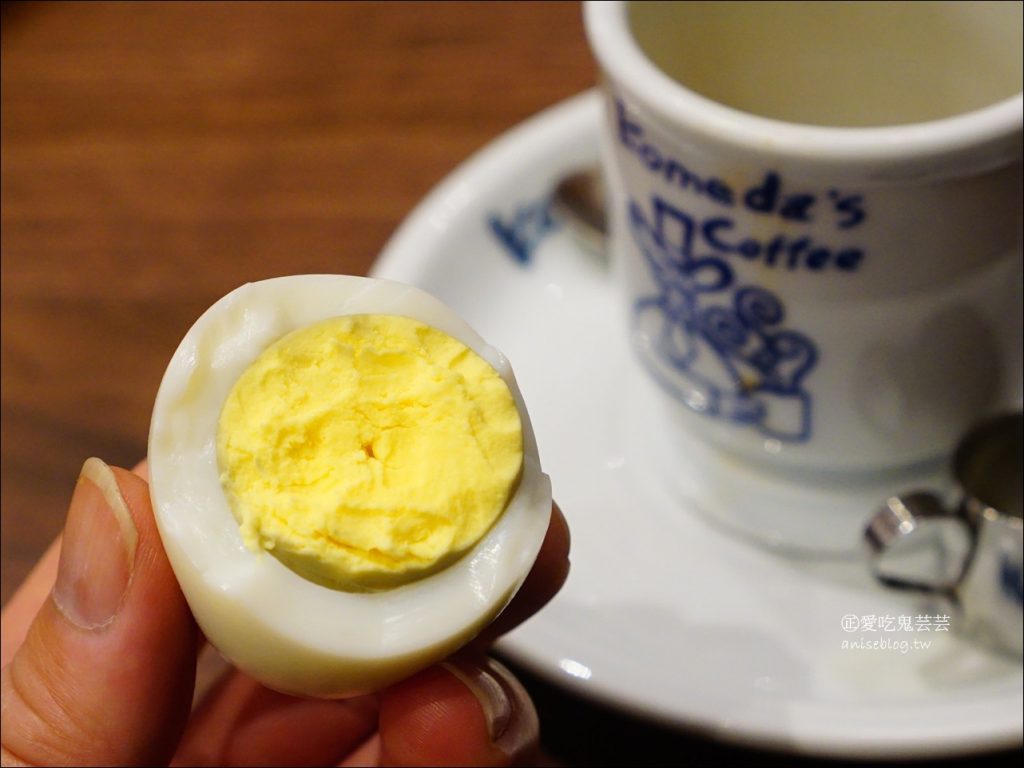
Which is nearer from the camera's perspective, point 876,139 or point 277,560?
point 277,560

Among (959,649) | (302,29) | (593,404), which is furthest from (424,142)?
(959,649)

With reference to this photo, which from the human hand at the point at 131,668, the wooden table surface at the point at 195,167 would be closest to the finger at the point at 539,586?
the human hand at the point at 131,668

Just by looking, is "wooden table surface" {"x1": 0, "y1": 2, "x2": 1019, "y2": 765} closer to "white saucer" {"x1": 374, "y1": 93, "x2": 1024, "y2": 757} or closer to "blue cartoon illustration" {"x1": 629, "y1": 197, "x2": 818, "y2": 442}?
"white saucer" {"x1": 374, "y1": 93, "x2": 1024, "y2": 757}

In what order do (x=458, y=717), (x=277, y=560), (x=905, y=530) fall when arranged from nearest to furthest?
(x=277, y=560), (x=458, y=717), (x=905, y=530)

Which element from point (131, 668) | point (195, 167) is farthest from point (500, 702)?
point (195, 167)

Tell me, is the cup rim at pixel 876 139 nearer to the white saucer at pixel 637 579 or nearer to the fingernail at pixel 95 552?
the white saucer at pixel 637 579

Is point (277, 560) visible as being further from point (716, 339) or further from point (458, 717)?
point (716, 339)

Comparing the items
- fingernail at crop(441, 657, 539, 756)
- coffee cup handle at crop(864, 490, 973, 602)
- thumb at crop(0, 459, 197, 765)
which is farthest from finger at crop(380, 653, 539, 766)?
coffee cup handle at crop(864, 490, 973, 602)
